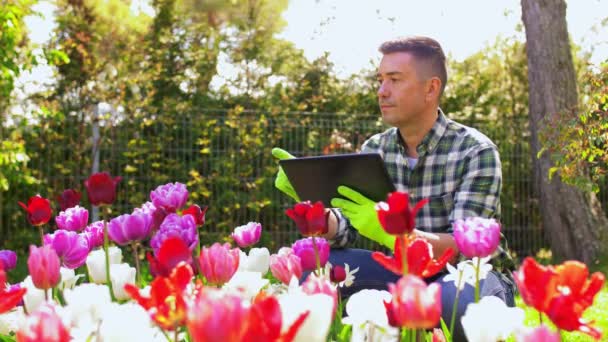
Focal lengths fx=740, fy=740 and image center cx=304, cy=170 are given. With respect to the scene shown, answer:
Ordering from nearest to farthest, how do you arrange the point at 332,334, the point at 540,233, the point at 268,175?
the point at 332,334 → the point at 268,175 → the point at 540,233

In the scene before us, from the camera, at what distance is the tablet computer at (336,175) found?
2.05 metres

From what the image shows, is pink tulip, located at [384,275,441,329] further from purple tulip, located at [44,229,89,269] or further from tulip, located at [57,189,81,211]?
tulip, located at [57,189,81,211]

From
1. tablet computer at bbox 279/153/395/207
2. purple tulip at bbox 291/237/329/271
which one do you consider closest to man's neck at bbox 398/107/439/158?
tablet computer at bbox 279/153/395/207

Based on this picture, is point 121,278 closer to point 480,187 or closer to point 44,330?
point 44,330

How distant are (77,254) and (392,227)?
0.81 m

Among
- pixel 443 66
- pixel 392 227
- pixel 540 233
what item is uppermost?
pixel 443 66

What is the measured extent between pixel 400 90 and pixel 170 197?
4.14 ft

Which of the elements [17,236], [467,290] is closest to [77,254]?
[467,290]

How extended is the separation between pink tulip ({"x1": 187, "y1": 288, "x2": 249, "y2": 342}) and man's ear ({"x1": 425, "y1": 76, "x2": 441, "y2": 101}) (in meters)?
2.28

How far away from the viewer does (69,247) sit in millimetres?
1559

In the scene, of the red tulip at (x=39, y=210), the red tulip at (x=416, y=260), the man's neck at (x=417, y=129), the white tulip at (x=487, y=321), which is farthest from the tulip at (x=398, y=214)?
the man's neck at (x=417, y=129)

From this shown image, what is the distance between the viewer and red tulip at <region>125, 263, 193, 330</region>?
848 millimetres

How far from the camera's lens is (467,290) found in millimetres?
2361

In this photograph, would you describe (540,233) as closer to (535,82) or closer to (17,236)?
(535,82)
